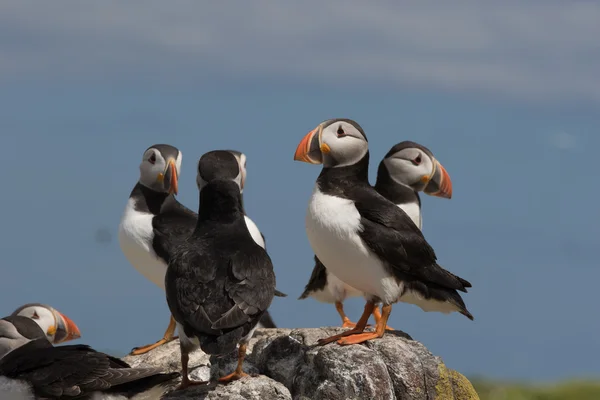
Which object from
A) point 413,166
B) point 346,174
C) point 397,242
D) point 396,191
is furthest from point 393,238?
point 413,166

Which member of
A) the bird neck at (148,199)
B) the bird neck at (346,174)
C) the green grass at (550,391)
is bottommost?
the green grass at (550,391)

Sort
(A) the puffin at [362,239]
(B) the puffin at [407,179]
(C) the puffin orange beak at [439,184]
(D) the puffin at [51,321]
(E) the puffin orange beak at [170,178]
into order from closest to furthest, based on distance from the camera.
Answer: (A) the puffin at [362,239], (D) the puffin at [51,321], (B) the puffin at [407,179], (C) the puffin orange beak at [439,184], (E) the puffin orange beak at [170,178]

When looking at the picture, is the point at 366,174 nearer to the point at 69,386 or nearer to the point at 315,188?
the point at 315,188

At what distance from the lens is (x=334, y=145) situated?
9.58 meters

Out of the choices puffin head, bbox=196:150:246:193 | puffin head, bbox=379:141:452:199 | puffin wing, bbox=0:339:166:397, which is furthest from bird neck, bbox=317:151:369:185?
puffin wing, bbox=0:339:166:397

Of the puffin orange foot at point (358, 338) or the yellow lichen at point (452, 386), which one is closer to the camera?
the puffin orange foot at point (358, 338)

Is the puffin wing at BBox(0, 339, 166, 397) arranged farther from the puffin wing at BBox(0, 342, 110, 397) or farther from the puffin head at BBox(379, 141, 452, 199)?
the puffin head at BBox(379, 141, 452, 199)

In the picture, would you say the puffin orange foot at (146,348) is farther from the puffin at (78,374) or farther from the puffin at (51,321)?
the puffin at (78,374)

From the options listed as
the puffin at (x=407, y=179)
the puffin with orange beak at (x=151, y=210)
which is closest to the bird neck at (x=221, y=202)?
the puffin at (x=407, y=179)

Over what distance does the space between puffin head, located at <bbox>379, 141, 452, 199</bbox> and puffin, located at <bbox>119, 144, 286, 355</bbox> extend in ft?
5.69

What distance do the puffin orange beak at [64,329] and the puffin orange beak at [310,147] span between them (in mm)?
3686

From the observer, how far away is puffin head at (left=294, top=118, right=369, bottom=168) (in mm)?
9578

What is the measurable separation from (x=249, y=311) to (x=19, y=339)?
127 inches

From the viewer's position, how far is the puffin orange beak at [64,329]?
1150 centimetres
